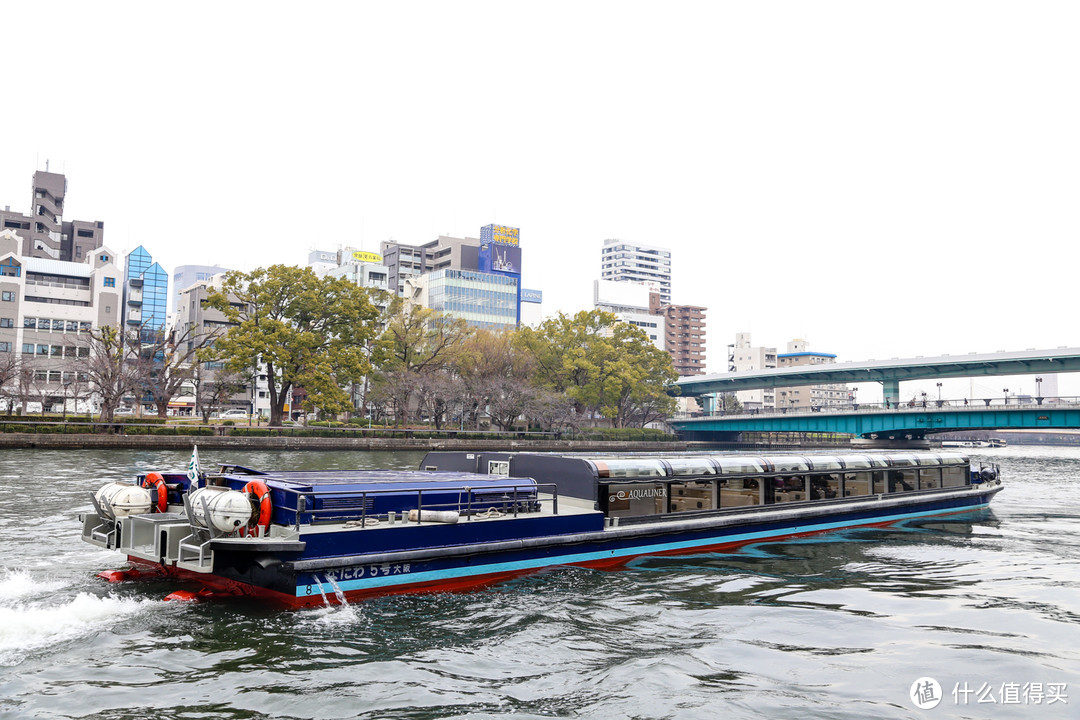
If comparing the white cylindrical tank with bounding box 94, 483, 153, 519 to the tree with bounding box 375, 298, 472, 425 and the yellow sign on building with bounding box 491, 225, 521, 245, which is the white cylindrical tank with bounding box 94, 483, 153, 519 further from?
the yellow sign on building with bounding box 491, 225, 521, 245

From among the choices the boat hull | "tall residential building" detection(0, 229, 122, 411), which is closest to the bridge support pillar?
the boat hull

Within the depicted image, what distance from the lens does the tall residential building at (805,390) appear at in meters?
171

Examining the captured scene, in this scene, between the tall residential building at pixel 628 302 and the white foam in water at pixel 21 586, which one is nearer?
the white foam in water at pixel 21 586

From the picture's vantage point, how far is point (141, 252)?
101812mm

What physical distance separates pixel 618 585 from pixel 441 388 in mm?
→ 52094

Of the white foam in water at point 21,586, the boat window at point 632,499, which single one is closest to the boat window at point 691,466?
the boat window at point 632,499

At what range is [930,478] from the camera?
87.5 feet

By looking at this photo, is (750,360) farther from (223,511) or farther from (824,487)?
(223,511)

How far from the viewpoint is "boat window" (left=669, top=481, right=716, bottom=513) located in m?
18.1

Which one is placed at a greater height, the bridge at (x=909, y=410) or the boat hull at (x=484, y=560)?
the bridge at (x=909, y=410)

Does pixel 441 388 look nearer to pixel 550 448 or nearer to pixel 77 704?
pixel 550 448

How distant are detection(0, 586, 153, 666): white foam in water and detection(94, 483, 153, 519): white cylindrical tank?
1.67 m

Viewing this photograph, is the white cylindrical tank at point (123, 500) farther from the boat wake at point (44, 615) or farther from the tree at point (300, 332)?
the tree at point (300, 332)

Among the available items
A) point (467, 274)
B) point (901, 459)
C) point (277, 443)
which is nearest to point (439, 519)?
point (901, 459)
